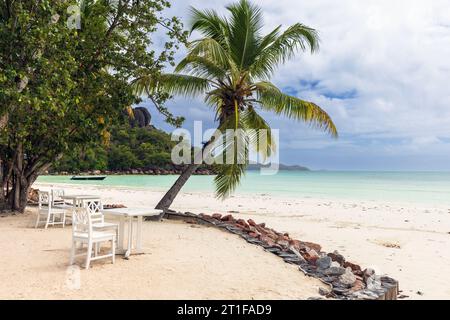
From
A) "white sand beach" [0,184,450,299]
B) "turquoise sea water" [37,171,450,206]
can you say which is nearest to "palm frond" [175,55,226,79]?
"white sand beach" [0,184,450,299]

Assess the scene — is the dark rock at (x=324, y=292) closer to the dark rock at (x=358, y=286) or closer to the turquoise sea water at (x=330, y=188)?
the dark rock at (x=358, y=286)

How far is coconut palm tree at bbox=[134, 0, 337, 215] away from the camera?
415 inches

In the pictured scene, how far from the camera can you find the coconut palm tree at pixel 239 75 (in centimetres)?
1055

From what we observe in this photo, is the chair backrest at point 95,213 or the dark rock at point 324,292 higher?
the chair backrest at point 95,213

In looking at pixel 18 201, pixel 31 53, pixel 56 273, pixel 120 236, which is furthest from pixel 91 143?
pixel 56 273

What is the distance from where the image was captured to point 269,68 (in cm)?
1125

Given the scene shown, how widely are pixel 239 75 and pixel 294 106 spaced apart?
1.73m

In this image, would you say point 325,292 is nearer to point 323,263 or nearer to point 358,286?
point 358,286

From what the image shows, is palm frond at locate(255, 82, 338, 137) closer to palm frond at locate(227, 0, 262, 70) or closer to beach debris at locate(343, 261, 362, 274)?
palm frond at locate(227, 0, 262, 70)

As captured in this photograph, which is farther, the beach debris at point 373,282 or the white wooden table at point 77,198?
the white wooden table at point 77,198

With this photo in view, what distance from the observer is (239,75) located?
10633 millimetres

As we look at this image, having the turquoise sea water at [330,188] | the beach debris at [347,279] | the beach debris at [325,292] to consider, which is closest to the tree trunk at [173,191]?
the beach debris at [347,279]

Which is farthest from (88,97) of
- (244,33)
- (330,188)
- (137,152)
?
(137,152)

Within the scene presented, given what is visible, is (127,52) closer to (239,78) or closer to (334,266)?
(239,78)
